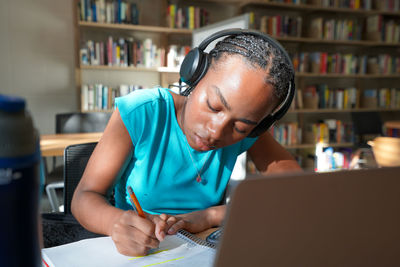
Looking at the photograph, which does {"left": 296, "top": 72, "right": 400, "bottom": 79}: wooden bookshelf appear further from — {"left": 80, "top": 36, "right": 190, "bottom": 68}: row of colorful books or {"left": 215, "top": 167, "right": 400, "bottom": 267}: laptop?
{"left": 215, "top": 167, "right": 400, "bottom": 267}: laptop

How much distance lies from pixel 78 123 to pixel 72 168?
1.48 meters

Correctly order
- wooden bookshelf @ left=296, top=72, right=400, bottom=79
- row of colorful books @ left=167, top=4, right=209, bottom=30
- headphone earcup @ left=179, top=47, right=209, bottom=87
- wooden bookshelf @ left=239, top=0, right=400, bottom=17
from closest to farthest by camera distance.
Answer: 1. headphone earcup @ left=179, top=47, right=209, bottom=87
2. row of colorful books @ left=167, top=4, right=209, bottom=30
3. wooden bookshelf @ left=239, top=0, right=400, bottom=17
4. wooden bookshelf @ left=296, top=72, right=400, bottom=79

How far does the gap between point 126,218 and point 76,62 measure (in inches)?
131

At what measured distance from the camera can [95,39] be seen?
11.8 ft

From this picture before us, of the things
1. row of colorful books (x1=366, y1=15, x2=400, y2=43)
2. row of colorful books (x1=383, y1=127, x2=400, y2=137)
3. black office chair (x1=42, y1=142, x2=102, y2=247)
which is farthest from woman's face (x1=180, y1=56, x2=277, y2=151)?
row of colorful books (x1=366, y1=15, x2=400, y2=43)

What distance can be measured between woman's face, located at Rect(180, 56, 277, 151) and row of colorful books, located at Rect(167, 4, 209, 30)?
3026mm

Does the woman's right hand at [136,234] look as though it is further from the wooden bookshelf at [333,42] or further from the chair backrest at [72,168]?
the wooden bookshelf at [333,42]

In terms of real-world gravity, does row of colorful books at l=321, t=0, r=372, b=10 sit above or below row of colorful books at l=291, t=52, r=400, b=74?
above

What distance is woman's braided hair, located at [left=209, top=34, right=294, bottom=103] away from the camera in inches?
26.7

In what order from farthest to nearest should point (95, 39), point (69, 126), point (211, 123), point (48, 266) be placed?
point (95, 39) < point (69, 126) < point (211, 123) < point (48, 266)

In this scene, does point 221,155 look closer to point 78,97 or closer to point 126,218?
point 126,218

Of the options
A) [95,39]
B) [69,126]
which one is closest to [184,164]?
[69,126]

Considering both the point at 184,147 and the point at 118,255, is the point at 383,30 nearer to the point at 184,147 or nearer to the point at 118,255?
the point at 184,147

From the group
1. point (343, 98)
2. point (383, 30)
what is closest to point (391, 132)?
point (343, 98)
